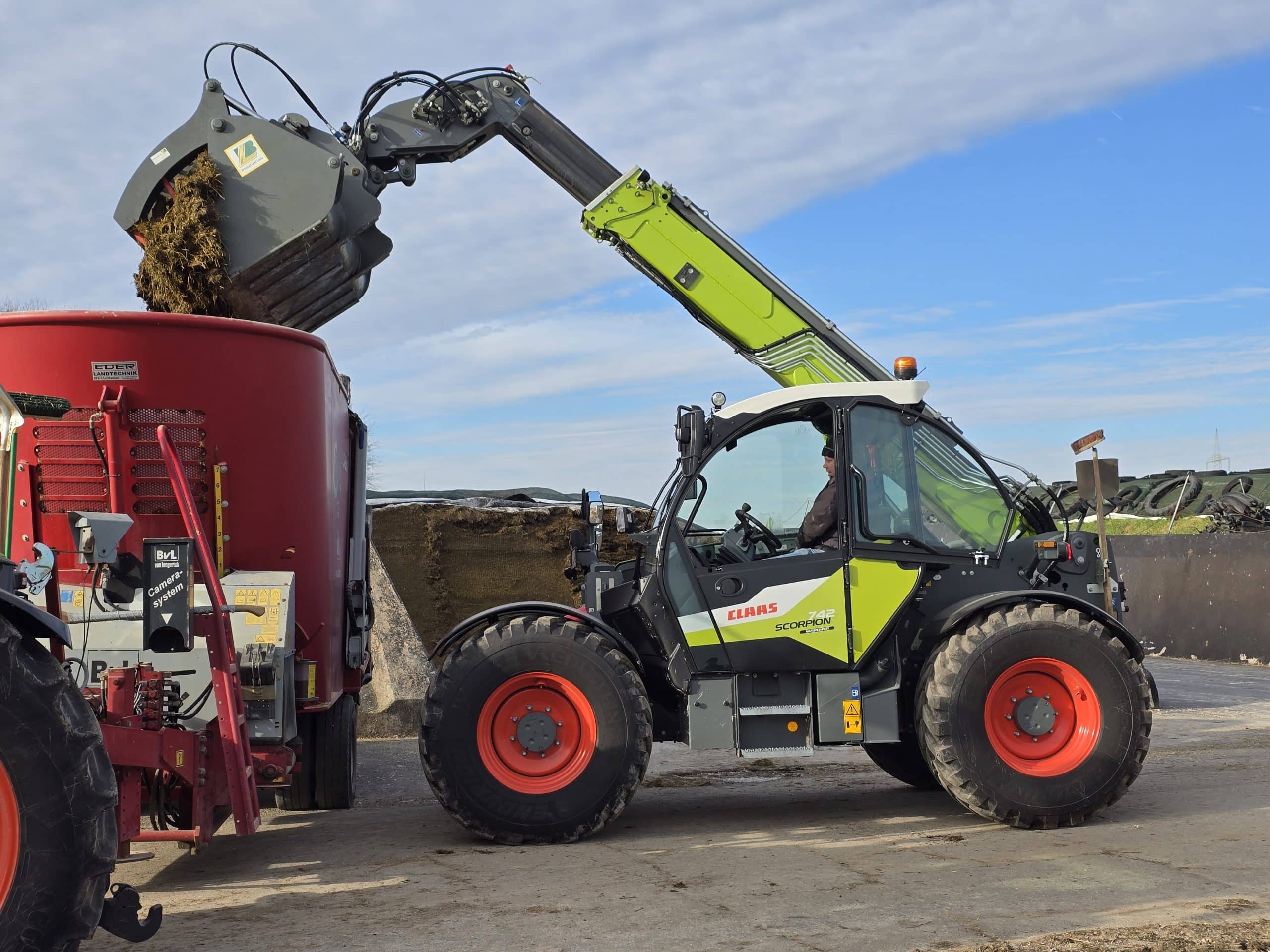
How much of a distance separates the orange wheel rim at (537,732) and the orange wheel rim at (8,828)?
293cm

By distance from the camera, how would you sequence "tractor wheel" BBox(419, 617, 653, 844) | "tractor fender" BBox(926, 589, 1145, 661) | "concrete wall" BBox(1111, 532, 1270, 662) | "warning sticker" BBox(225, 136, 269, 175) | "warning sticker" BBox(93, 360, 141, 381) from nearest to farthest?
1. "warning sticker" BBox(93, 360, 141, 381)
2. "tractor wheel" BBox(419, 617, 653, 844)
3. "tractor fender" BBox(926, 589, 1145, 661)
4. "warning sticker" BBox(225, 136, 269, 175)
5. "concrete wall" BBox(1111, 532, 1270, 662)

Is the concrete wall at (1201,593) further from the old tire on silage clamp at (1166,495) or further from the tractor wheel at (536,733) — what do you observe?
the tractor wheel at (536,733)

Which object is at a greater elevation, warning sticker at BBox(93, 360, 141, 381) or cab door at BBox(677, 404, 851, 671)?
warning sticker at BBox(93, 360, 141, 381)

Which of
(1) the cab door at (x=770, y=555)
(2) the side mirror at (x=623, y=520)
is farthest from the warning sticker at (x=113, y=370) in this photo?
(1) the cab door at (x=770, y=555)

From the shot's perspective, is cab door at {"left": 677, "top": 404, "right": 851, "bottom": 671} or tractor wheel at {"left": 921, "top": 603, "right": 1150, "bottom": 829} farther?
cab door at {"left": 677, "top": 404, "right": 851, "bottom": 671}

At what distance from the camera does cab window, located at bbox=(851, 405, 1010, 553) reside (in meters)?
6.63

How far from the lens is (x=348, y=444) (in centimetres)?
775

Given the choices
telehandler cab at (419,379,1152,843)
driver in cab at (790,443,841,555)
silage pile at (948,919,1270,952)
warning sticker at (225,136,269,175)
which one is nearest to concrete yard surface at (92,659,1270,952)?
silage pile at (948,919,1270,952)

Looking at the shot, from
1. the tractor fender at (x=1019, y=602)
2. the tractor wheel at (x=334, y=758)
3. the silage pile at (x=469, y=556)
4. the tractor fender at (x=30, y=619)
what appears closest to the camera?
the tractor fender at (x=30, y=619)

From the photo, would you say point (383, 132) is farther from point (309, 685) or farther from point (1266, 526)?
point (1266, 526)

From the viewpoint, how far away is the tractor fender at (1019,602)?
638cm

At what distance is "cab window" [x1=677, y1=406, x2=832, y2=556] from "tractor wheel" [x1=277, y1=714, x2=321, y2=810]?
268cm

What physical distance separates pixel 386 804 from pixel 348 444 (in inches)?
91.9

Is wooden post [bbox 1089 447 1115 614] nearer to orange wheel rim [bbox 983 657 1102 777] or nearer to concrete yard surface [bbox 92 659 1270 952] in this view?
orange wheel rim [bbox 983 657 1102 777]
